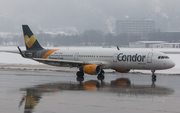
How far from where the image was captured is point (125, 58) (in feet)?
110

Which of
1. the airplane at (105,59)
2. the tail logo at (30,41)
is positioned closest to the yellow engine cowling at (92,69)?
the airplane at (105,59)

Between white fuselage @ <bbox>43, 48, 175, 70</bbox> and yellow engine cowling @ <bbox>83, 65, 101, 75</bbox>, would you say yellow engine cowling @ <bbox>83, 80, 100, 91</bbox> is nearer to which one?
yellow engine cowling @ <bbox>83, 65, 101, 75</bbox>

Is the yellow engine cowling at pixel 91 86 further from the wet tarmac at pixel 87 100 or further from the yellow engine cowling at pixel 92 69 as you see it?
the yellow engine cowling at pixel 92 69

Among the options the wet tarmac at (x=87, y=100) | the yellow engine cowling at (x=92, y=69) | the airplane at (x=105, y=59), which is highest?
the airplane at (x=105, y=59)

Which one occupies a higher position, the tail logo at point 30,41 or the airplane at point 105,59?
the tail logo at point 30,41

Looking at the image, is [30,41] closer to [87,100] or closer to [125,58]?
[125,58]

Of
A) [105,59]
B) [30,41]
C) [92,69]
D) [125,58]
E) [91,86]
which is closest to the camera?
[91,86]

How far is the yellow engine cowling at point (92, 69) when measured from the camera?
3195 cm

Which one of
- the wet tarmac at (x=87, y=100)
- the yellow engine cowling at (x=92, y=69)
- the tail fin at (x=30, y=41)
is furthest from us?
the tail fin at (x=30, y=41)

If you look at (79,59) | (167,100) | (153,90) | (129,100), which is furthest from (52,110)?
(79,59)

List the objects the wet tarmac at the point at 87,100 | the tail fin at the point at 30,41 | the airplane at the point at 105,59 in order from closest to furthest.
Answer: the wet tarmac at the point at 87,100
the airplane at the point at 105,59
the tail fin at the point at 30,41

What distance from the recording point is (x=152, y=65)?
106ft

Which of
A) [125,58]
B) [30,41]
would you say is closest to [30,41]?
[30,41]

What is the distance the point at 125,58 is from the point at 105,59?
2.22m
